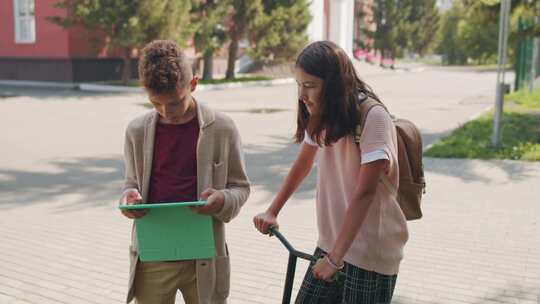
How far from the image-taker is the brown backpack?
2355mm

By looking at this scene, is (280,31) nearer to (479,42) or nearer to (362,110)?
(362,110)

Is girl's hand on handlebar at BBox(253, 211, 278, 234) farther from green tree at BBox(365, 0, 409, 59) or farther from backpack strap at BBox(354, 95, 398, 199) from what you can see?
green tree at BBox(365, 0, 409, 59)

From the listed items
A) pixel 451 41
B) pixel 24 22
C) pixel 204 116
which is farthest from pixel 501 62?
pixel 451 41

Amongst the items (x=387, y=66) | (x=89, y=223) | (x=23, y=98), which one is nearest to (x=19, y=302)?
(x=89, y=223)

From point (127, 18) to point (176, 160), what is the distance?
20.1 meters

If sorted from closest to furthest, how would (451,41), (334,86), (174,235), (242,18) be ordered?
(334,86)
(174,235)
(242,18)
(451,41)

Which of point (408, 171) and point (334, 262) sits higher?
point (408, 171)

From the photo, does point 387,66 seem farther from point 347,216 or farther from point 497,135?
point 347,216

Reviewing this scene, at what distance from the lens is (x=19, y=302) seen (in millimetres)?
4184

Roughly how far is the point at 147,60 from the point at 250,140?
9.79 metres

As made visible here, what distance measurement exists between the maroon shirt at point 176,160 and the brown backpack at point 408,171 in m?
0.73

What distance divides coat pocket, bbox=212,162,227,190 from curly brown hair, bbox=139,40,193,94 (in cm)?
36

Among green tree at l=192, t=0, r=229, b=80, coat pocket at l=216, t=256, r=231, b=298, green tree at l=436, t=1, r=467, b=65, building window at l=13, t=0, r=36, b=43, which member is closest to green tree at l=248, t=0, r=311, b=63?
green tree at l=192, t=0, r=229, b=80

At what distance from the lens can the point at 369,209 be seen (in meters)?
2.32
